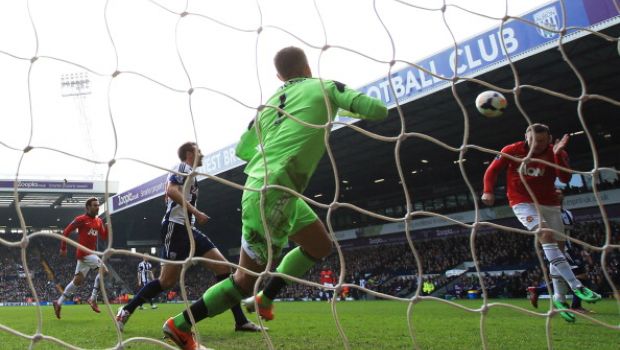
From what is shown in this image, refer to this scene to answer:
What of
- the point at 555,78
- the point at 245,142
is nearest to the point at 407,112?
the point at 555,78

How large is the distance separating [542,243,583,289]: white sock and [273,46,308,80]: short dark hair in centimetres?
269

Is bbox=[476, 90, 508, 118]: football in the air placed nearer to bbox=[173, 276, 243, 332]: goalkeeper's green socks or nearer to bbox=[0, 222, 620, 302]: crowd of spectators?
bbox=[173, 276, 243, 332]: goalkeeper's green socks

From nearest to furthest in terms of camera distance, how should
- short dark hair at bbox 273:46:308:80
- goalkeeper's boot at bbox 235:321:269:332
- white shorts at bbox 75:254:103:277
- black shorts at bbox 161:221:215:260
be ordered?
1. short dark hair at bbox 273:46:308:80
2. goalkeeper's boot at bbox 235:321:269:332
3. black shorts at bbox 161:221:215:260
4. white shorts at bbox 75:254:103:277

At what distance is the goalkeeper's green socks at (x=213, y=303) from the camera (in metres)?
2.43

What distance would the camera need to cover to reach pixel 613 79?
1354cm

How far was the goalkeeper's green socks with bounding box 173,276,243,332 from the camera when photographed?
95.7 inches

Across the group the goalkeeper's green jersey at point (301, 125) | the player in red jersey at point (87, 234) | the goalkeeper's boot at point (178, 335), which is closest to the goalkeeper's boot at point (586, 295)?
the goalkeeper's green jersey at point (301, 125)

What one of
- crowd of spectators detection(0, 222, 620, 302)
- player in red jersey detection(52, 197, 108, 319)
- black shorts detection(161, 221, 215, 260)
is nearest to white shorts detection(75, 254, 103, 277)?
player in red jersey detection(52, 197, 108, 319)

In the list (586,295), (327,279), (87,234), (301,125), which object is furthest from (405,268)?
(301,125)

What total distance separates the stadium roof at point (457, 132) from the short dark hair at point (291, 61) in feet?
15.5

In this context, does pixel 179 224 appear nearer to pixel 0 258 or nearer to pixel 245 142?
pixel 245 142

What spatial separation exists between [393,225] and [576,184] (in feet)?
28.1

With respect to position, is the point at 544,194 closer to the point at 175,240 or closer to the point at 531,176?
the point at 531,176

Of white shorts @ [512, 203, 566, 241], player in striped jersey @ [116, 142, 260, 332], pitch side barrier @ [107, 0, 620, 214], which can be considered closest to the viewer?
player in striped jersey @ [116, 142, 260, 332]
